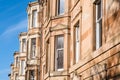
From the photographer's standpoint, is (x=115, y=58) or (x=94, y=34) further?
(x=94, y=34)

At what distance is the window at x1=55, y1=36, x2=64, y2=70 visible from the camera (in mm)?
24917

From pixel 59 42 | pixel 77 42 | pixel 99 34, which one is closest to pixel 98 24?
pixel 99 34

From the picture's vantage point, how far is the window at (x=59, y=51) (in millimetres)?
24917

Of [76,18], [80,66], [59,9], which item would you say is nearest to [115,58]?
[80,66]

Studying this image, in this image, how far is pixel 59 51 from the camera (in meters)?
25.3

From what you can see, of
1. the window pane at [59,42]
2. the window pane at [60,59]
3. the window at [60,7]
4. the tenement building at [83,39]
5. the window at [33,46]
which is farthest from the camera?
the window at [33,46]

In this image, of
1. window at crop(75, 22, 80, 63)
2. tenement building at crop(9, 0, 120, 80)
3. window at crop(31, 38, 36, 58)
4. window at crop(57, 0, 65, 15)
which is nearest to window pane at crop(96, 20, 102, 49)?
tenement building at crop(9, 0, 120, 80)

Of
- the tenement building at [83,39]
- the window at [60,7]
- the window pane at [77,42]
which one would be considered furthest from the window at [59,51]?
the window pane at [77,42]

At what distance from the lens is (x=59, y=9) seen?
26.3m

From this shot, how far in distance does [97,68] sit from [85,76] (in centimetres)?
208

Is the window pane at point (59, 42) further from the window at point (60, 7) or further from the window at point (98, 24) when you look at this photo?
the window at point (98, 24)

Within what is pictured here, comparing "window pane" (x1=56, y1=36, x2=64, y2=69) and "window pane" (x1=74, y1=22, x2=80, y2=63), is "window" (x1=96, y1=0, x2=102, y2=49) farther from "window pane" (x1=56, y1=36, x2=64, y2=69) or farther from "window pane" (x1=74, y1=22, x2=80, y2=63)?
"window pane" (x1=56, y1=36, x2=64, y2=69)

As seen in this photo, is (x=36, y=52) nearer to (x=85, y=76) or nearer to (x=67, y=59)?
(x=67, y=59)

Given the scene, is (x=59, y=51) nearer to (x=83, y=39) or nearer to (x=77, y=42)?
(x=77, y=42)
